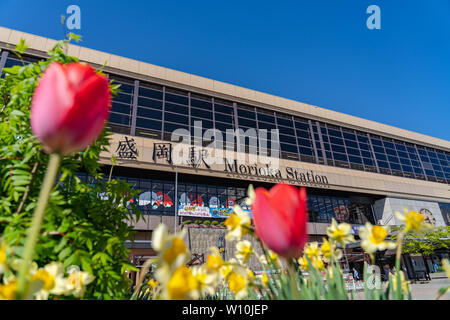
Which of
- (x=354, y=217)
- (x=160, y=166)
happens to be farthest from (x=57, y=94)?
(x=354, y=217)

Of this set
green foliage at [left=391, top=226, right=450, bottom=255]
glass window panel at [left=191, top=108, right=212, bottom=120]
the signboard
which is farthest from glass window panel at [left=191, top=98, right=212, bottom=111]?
green foliage at [left=391, top=226, right=450, bottom=255]

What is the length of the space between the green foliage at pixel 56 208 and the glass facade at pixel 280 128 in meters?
18.4

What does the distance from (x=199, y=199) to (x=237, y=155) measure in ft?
17.4

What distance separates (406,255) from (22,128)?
35.0 m

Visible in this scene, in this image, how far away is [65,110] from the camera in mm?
596

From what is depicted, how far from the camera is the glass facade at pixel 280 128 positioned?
21.3 m

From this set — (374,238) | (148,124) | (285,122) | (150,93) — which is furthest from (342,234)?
(285,122)

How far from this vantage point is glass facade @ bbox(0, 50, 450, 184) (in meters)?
21.3

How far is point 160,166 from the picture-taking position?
19344 mm

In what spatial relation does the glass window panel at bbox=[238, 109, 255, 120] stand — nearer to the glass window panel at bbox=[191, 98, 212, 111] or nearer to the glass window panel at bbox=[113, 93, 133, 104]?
the glass window panel at bbox=[191, 98, 212, 111]

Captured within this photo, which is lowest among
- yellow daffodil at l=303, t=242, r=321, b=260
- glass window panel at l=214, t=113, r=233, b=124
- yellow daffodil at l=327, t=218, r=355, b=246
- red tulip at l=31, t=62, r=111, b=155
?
yellow daffodil at l=303, t=242, r=321, b=260

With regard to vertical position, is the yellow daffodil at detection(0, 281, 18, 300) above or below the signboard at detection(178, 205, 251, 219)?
below

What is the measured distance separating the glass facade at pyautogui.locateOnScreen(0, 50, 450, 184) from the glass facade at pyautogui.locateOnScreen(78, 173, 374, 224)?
411 cm

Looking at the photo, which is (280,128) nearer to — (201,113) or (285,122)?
(285,122)
